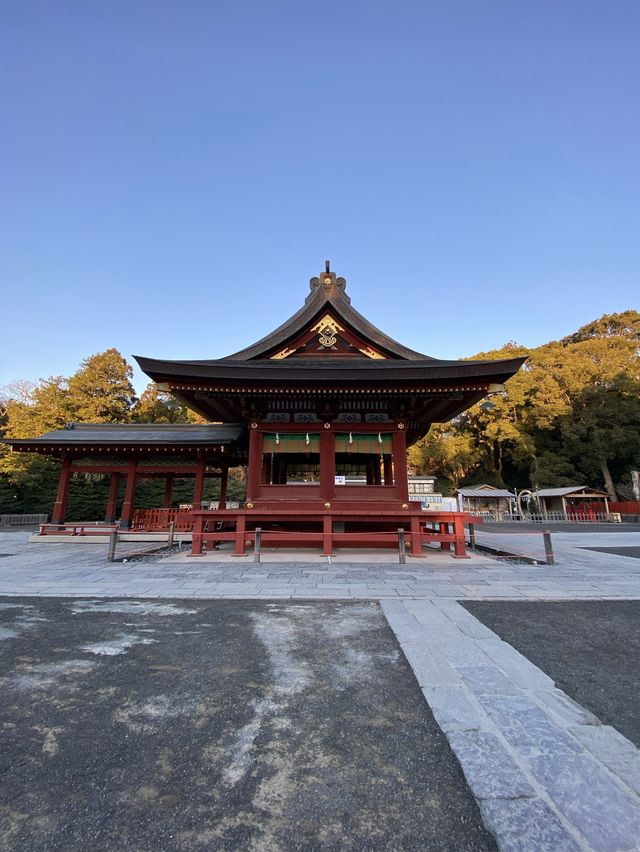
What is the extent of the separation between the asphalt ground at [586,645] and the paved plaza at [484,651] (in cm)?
17

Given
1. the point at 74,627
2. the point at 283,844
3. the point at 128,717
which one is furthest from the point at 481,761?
the point at 74,627

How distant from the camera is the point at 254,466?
11.8 m

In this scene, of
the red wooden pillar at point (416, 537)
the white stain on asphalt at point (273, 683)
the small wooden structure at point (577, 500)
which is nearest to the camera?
the white stain on asphalt at point (273, 683)

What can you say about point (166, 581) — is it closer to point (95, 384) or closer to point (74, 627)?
point (74, 627)

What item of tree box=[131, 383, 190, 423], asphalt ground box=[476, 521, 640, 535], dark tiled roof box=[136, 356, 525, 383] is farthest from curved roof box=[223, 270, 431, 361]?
tree box=[131, 383, 190, 423]

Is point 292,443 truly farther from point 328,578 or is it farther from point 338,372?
point 328,578

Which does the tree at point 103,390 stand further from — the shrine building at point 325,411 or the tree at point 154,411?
the shrine building at point 325,411

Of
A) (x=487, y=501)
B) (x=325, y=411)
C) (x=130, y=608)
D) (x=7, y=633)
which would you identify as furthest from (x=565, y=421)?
(x=7, y=633)

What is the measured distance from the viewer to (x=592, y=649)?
4.15m

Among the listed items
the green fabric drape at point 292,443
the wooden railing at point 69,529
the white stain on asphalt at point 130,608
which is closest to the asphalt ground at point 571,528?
the green fabric drape at point 292,443

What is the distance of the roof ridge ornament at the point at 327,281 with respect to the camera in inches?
605

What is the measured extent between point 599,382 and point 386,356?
32.5 m

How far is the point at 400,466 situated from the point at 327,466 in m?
2.27

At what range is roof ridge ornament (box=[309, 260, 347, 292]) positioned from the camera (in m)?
15.4
